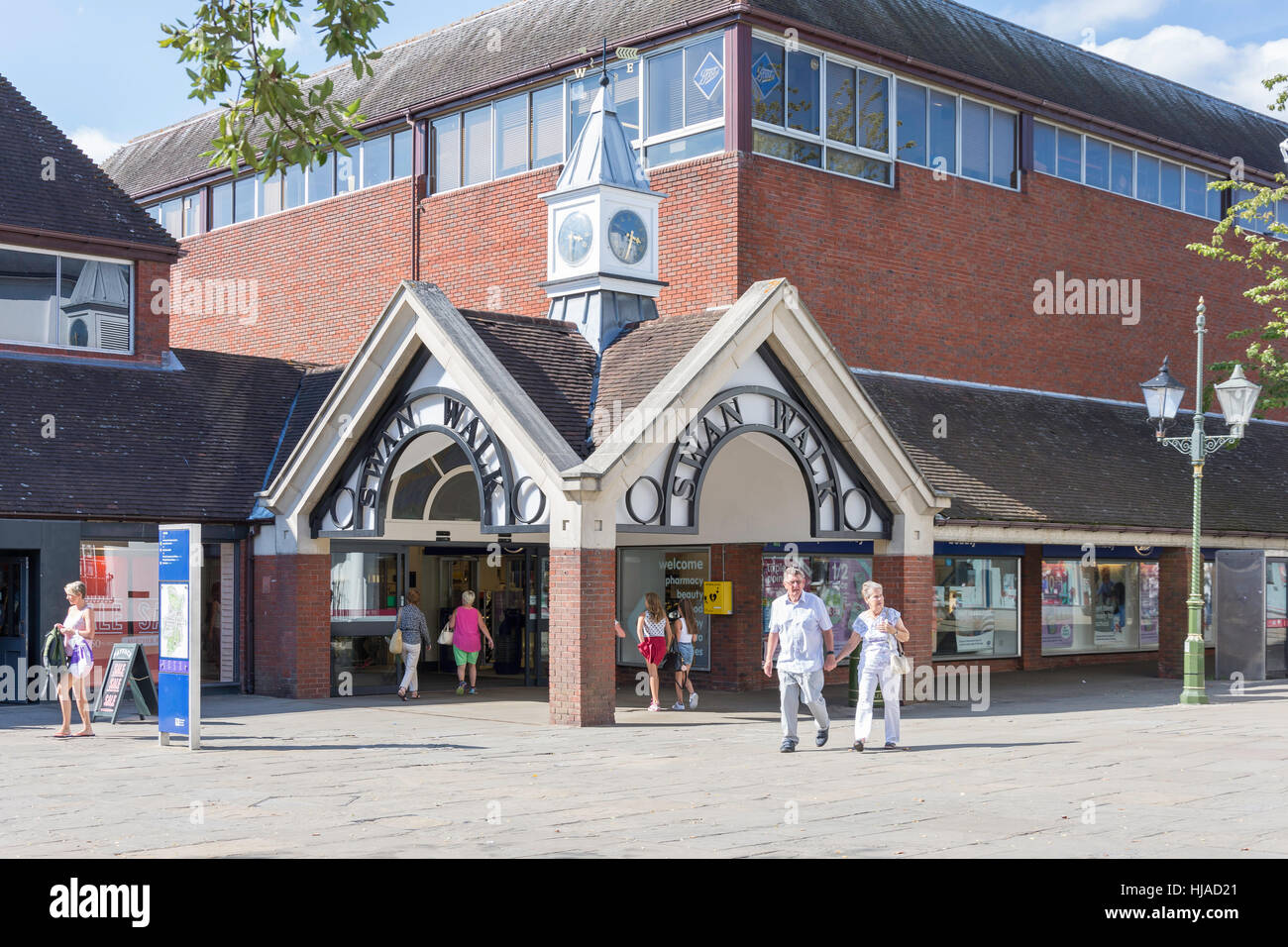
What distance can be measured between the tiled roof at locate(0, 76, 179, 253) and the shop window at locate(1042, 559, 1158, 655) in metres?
16.9

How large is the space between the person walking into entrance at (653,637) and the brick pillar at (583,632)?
2212mm

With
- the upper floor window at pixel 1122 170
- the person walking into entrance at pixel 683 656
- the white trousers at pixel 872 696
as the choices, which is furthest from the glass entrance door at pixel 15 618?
the upper floor window at pixel 1122 170

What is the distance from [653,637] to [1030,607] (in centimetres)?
1086

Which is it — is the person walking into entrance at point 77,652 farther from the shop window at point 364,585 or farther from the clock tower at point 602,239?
the clock tower at point 602,239

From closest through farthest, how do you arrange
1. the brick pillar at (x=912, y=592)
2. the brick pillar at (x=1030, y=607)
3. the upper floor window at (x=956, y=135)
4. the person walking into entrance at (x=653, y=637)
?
the person walking into entrance at (x=653, y=637) < the brick pillar at (x=912, y=592) < the upper floor window at (x=956, y=135) < the brick pillar at (x=1030, y=607)

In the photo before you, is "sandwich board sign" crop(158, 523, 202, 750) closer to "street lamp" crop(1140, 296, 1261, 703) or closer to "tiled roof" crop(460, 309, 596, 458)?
"tiled roof" crop(460, 309, 596, 458)

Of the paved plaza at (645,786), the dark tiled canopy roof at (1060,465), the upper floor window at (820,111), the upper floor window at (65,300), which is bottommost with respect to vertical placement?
the paved plaza at (645,786)

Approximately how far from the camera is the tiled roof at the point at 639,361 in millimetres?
18156

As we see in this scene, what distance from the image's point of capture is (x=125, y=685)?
17.3 m

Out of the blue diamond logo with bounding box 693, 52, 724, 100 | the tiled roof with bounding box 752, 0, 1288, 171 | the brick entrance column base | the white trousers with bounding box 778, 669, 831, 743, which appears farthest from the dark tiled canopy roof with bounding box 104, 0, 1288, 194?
the white trousers with bounding box 778, 669, 831, 743

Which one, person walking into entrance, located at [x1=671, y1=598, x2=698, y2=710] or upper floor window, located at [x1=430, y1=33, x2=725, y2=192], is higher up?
upper floor window, located at [x1=430, y1=33, x2=725, y2=192]

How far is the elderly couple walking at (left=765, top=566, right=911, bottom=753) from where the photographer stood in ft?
47.2

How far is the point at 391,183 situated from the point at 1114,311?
13858 mm

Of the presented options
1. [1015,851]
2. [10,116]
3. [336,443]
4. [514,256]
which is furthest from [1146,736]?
[10,116]
